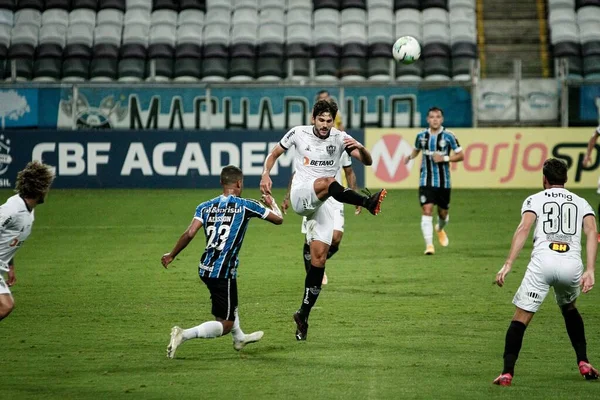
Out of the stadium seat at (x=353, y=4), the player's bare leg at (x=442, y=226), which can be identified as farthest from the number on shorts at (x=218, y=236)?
the stadium seat at (x=353, y=4)

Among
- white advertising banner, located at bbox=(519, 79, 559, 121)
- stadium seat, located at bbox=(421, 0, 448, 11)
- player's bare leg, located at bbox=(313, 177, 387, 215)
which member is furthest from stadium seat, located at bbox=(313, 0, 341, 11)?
player's bare leg, located at bbox=(313, 177, 387, 215)

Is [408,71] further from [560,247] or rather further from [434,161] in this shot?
[560,247]

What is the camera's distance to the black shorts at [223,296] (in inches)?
339

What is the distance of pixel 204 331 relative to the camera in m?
8.51

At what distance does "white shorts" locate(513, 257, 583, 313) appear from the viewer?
24.6 ft

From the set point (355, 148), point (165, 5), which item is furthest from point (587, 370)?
point (165, 5)

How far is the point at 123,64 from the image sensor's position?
29656mm

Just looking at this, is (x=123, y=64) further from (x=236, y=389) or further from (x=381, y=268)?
(x=236, y=389)

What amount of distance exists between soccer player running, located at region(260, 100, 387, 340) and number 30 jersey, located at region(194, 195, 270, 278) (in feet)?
3.31

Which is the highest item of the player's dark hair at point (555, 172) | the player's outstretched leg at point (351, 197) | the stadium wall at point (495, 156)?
the stadium wall at point (495, 156)

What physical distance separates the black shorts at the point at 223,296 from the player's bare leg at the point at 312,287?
1092mm

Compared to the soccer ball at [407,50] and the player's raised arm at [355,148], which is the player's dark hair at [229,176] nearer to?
the player's raised arm at [355,148]

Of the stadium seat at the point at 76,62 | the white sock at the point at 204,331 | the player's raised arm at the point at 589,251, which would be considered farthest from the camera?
the stadium seat at the point at 76,62

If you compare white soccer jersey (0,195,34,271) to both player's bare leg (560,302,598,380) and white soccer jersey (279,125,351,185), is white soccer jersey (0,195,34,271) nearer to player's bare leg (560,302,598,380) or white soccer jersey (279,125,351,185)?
white soccer jersey (279,125,351,185)
